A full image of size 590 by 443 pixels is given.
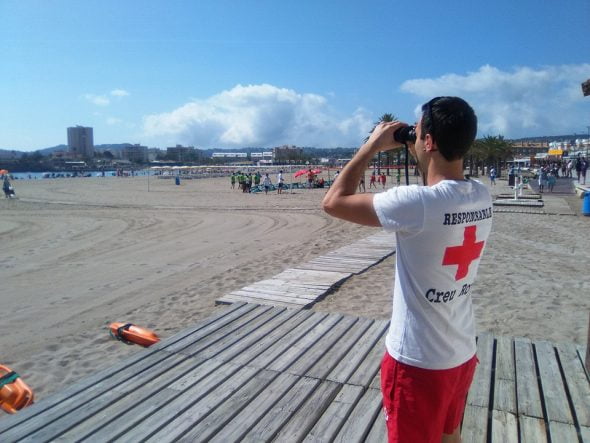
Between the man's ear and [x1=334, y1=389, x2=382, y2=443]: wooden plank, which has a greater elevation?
the man's ear

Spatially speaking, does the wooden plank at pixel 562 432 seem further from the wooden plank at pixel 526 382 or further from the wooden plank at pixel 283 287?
the wooden plank at pixel 283 287

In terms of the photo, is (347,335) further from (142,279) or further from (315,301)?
(142,279)

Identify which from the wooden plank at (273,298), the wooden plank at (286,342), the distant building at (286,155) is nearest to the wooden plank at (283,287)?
the wooden plank at (273,298)

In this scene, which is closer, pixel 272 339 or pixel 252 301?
pixel 272 339

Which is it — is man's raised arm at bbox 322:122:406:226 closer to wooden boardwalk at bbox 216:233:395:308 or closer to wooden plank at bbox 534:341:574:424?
wooden plank at bbox 534:341:574:424

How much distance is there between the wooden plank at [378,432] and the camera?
248 cm

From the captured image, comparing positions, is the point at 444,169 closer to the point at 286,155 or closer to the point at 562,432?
the point at 562,432

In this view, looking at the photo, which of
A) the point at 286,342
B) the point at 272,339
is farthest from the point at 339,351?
the point at 272,339

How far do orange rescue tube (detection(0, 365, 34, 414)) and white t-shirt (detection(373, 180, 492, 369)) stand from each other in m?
3.41

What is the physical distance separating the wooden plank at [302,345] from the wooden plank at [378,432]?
0.92 meters

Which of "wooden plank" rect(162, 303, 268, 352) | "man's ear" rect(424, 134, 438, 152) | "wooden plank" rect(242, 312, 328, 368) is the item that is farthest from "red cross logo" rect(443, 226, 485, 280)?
"wooden plank" rect(162, 303, 268, 352)

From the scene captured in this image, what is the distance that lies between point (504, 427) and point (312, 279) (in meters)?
4.22

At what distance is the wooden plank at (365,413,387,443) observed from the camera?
8.13 feet

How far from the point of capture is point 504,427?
2.62 m
